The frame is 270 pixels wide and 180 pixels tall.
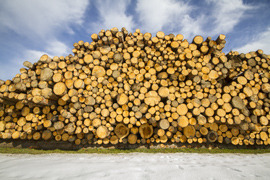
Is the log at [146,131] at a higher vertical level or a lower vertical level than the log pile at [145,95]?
lower

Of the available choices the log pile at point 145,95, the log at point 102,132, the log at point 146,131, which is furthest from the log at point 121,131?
the log at point 146,131

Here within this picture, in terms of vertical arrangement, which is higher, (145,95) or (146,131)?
(145,95)

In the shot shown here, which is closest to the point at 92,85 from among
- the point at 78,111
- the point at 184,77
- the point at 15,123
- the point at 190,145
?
the point at 78,111

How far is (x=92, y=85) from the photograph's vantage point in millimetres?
3479

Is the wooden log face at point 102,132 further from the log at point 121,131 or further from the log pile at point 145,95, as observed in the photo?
the log at point 121,131

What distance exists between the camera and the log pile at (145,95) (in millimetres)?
3211

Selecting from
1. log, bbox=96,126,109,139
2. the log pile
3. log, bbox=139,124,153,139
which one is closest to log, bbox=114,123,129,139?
the log pile

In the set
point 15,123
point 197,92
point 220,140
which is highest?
point 197,92

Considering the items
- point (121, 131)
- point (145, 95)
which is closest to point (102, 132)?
point (121, 131)

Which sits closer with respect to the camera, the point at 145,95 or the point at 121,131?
the point at 145,95

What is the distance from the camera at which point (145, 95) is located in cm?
323

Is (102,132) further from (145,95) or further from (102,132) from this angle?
(145,95)

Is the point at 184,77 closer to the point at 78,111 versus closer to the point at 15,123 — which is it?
the point at 78,111

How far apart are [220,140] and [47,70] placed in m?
5.81
